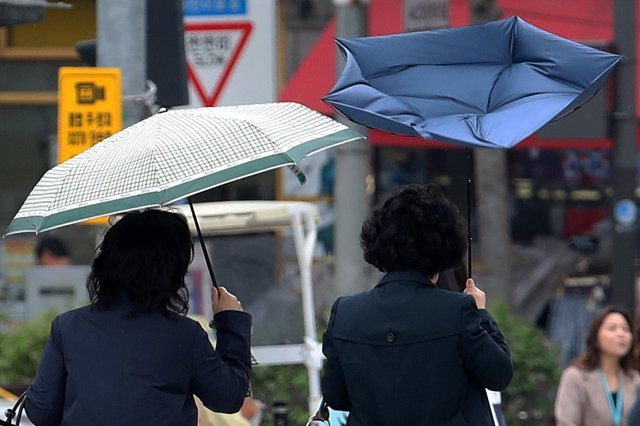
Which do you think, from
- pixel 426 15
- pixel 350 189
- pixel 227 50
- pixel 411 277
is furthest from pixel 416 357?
pixel 426 15

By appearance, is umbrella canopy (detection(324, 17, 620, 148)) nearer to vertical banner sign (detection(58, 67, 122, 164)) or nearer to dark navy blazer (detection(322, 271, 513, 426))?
dark navy blazer (detection(322, 271, 513, 426))

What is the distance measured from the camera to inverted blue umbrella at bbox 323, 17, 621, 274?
170 inches

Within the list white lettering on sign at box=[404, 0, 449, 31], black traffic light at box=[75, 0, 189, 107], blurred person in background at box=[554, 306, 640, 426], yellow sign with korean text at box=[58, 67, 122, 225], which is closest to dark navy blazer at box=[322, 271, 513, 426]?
yellow sign with korean text at box=[58, 67, 122, 225]

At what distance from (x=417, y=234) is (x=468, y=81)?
568 mm

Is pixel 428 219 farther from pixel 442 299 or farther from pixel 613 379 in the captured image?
pixel 613 379

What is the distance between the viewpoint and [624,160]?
1051 centimetres

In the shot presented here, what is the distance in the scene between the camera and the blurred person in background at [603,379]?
320 inches

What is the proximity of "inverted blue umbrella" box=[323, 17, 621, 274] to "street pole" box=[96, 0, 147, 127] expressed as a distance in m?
2.57

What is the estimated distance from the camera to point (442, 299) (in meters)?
4.32

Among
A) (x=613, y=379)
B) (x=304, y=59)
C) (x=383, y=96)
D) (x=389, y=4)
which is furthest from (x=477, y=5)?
(x=383, y=96)

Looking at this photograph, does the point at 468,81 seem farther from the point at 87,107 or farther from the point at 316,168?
the point at 316,168

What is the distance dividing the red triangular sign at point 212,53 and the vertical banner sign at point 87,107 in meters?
2.17

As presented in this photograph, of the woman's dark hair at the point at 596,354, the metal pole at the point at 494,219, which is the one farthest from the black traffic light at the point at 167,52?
the metal pole at the point at 494,219

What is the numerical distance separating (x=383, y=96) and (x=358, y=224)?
5.80 meters
